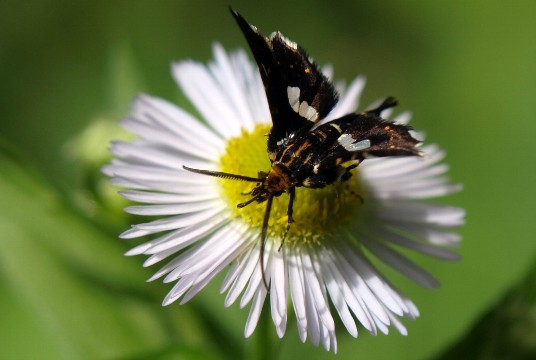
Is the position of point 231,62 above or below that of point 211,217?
above

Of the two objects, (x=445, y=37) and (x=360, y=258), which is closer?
(x=360, y=258)

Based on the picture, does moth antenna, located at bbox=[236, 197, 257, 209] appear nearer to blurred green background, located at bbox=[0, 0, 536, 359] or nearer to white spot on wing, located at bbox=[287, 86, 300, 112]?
white spot on wing, located at bbox=[287, 86, 300, 112]

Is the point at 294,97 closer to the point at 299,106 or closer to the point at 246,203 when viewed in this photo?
the point at 299,106

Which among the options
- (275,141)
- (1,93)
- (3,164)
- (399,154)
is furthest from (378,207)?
(1,93)

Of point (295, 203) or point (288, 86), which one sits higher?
point (288, 86)

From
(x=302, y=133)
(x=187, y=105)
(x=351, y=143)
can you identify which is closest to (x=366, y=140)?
(x=351, y=143)

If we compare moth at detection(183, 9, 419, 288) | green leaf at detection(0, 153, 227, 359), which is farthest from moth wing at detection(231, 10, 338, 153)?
green leaf at detection(0, 153, 227, 359)

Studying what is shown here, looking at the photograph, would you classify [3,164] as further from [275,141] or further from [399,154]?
[399,154]
